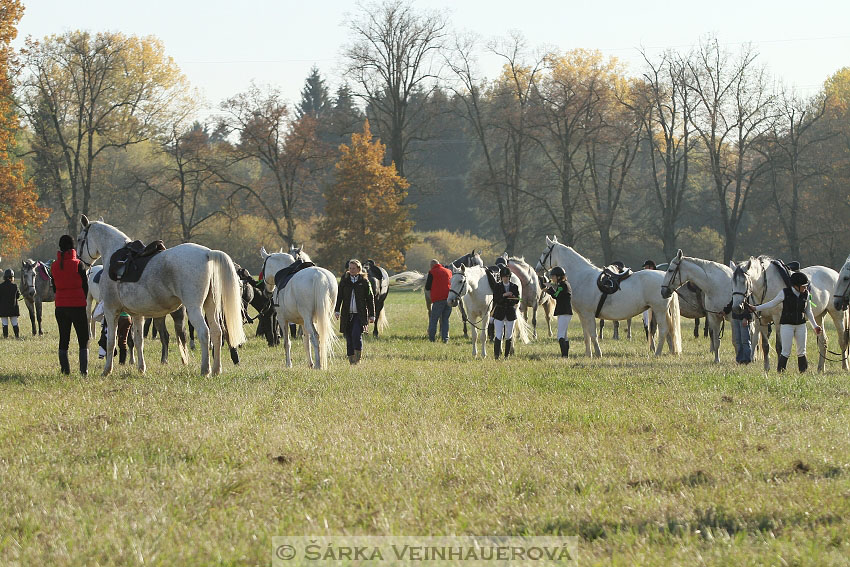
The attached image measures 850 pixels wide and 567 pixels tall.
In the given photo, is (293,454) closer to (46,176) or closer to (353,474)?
(353,474)

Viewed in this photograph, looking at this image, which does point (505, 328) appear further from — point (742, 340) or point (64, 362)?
point (64, 362)

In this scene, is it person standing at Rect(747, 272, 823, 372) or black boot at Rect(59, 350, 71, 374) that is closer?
black boot at Rect(59, 350, 71, 374)

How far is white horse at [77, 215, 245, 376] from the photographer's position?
13539mm

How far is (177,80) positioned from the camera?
58.7 meters

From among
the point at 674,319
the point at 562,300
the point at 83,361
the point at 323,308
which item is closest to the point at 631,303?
the point at 674,319

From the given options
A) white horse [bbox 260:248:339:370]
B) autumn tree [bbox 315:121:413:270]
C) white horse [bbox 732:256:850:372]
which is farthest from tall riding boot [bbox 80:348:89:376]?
autumn tree [bbox 315:121:413:270]

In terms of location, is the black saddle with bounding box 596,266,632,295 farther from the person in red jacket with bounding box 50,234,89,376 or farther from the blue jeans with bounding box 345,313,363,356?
the person in red jacket with bounding box 50,234,89,376

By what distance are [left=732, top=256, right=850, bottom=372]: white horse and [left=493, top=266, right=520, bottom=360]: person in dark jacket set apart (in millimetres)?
4184

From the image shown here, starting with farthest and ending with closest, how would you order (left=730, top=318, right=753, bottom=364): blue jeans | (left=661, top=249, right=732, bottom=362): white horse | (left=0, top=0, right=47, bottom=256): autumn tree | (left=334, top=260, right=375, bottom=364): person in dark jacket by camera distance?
1. (left=0, top=0, right=47, bottom=256): autumn tree
2. (left=661, top=249, right=732, bottom=362): white horse
3. (left=730, top=318, right=753, bottom=364): blue jeans
4. (left=334, top=260, right=375, bottom=364): person in dark jacket

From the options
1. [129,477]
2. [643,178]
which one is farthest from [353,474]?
[643,178]

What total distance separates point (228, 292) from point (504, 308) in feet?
20.6

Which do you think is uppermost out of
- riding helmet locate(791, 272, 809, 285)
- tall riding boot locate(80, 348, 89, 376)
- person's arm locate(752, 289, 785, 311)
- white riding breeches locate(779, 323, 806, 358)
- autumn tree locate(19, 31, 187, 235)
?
autumn tree locate(19, 31, 187, 235)

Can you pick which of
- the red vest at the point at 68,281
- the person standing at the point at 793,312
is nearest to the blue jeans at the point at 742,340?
the person standing at the point at 793,312

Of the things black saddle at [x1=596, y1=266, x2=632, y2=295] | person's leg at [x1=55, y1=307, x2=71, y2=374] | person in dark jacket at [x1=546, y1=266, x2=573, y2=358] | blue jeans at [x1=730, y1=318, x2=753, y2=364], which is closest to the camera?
person's leg at [x1=55, y1=307, x2=71, y2=374]
